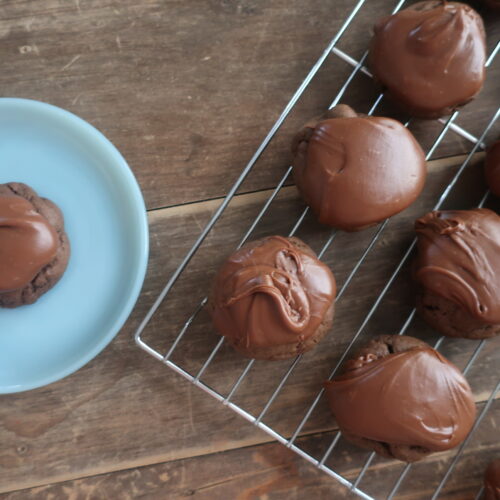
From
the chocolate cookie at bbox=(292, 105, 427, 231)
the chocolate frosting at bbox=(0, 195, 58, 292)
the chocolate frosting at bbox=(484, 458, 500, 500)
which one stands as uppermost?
the chocolate cookie at bbox=(292, 105, 427, 231)

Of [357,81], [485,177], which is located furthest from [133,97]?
[485,177]

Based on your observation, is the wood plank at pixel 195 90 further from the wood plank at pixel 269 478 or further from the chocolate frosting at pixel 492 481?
the chocolate frosting at pixel 492 481

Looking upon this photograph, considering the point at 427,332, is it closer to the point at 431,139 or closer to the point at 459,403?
the point at 459,403

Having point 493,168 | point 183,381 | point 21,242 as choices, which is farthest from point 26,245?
point 493,168

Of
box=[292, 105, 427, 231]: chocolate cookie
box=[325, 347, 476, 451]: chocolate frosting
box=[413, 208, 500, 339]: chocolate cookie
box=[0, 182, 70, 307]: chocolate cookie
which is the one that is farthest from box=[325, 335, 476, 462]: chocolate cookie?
box=[0, 182, 70, 307]: chocolate cookie

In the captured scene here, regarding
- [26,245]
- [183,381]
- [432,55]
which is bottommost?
[183,381]

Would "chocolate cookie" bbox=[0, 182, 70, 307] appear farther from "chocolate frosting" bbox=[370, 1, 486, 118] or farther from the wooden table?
"chocolate frosting" bbox=[370, 1, 486, 118]

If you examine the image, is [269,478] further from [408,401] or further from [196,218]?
[196,218]

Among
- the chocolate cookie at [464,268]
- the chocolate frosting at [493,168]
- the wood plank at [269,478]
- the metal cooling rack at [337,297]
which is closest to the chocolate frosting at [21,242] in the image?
the metal cooling rack at [337,297]
